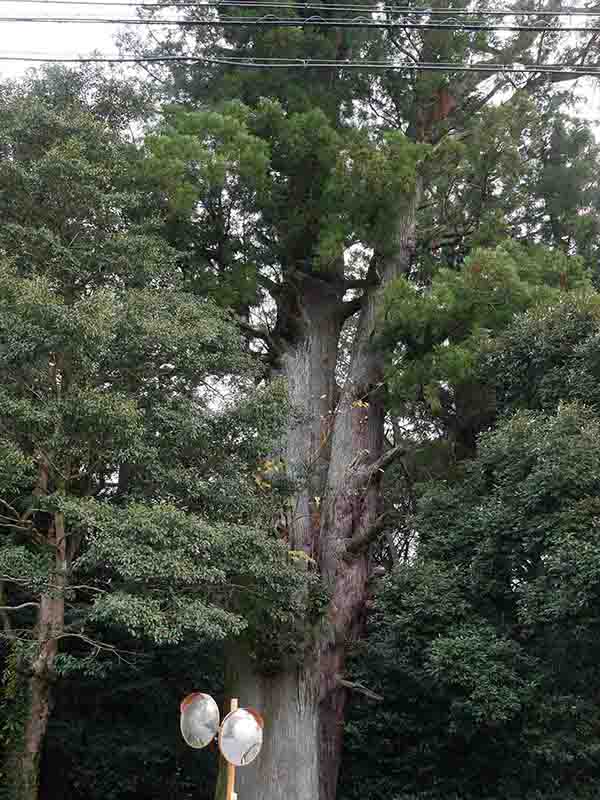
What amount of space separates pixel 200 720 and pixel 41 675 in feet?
10.5

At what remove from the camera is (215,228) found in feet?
39.1

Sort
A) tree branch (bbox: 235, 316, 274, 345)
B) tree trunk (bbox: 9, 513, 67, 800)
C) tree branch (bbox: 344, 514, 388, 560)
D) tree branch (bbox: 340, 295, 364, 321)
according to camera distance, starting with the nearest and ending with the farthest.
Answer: tree trunk (bbox: 9, 513, 67, 800) < tree branch (bbox: 344, 514, 388, 560) < tree branch (bbox: 235, 316, 274, 345) < tree branch (bbox: 340, 295, 364, 321)

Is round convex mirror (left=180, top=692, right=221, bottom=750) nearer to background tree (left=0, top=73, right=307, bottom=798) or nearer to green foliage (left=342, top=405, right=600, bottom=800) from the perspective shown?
background tree (left=0, top=73, right=307, bottom=798)

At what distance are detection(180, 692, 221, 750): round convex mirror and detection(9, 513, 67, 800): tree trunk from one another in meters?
2.49

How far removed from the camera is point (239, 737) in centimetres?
479

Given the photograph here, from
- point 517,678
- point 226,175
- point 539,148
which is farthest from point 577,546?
point 539,148

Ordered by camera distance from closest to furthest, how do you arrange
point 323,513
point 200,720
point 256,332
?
point 200,720
point 323,513
point 256,332

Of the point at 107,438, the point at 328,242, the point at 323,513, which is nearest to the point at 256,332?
the point at 328,242

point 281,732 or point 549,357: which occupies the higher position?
point 549,357

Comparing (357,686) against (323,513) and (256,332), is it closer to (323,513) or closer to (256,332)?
(323,513)

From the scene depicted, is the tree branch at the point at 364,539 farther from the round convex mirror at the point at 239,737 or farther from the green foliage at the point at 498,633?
the round convex mirror at the point at 239,737

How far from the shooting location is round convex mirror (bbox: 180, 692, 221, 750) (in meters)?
5.16

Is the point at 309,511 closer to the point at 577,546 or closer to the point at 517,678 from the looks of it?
the point at 517,678

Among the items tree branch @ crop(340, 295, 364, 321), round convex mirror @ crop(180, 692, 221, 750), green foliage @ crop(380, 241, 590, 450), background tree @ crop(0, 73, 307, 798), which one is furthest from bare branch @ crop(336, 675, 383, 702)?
tree branch @ crop(340, 295, 364, 321)
